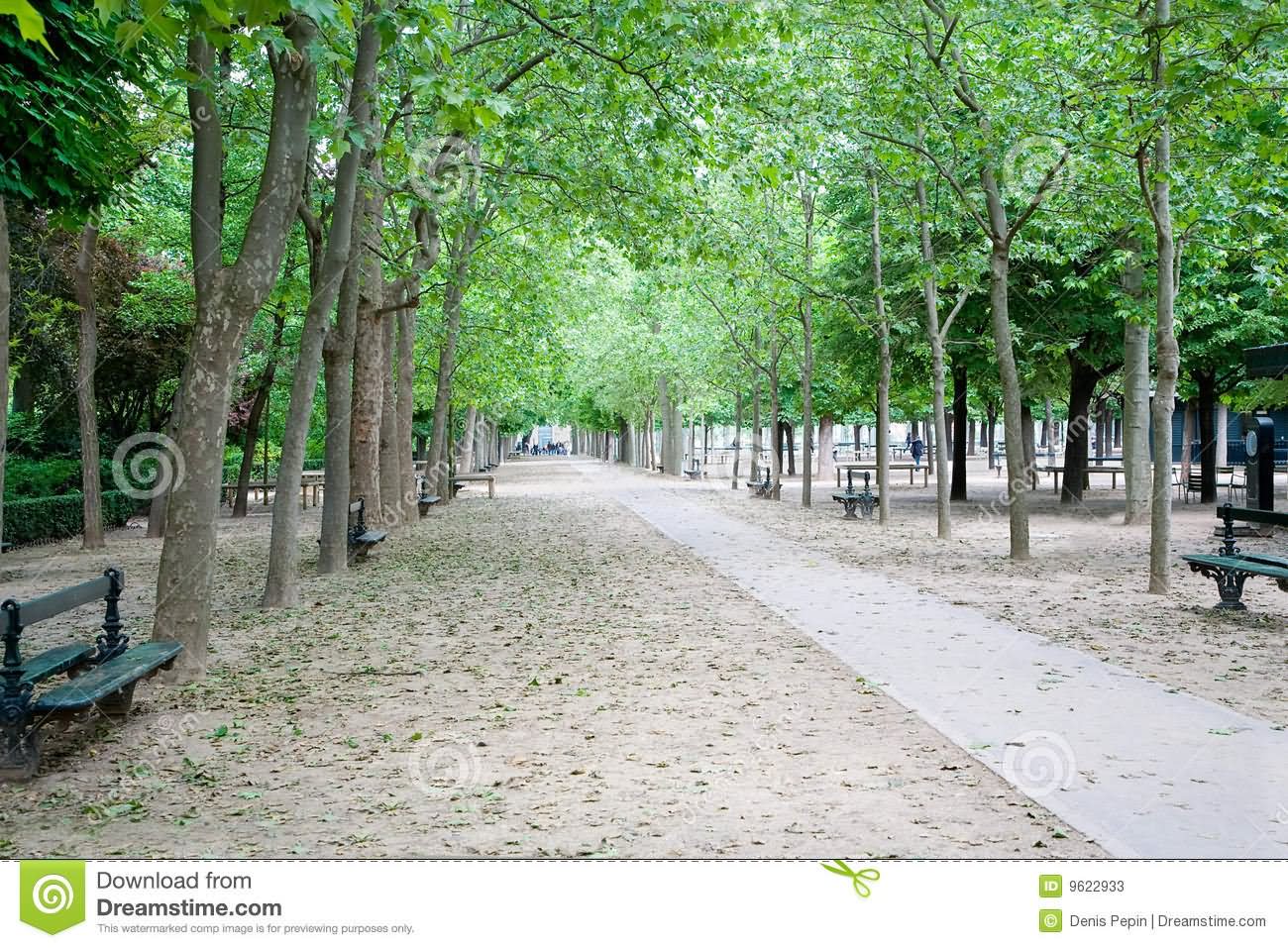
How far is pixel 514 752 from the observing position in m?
6.07

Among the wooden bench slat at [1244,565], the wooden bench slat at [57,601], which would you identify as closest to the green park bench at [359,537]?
the wooden bench slat at [57,601]

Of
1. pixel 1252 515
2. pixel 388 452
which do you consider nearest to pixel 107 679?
pixel 1252 515

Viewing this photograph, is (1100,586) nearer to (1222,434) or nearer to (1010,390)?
(1010,390)

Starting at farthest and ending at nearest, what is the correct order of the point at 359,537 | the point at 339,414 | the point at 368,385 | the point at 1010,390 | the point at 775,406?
the point at 775,406 < the point at 368,385 < the point at 359,537 < the point at 1010,390 < the point at 339,414

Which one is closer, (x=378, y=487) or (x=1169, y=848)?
(x=1169, y=848)

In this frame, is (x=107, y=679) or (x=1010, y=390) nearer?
(x=107, y=679)

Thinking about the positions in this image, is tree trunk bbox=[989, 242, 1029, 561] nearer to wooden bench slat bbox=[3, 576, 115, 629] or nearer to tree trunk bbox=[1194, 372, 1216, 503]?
wooden bench slat bbox=[3, 576, 115, 629]

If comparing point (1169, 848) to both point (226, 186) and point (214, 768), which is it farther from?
point (226, 186)

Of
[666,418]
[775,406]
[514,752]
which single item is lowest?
[514,752]

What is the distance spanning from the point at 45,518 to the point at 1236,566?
18.1 meters

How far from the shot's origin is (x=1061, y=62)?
41.6 ft

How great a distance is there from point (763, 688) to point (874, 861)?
130 inches

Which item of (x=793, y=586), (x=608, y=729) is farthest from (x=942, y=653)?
(x=793, y=586)

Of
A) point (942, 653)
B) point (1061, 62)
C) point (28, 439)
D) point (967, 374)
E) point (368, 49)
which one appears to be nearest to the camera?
point (942, 653)
